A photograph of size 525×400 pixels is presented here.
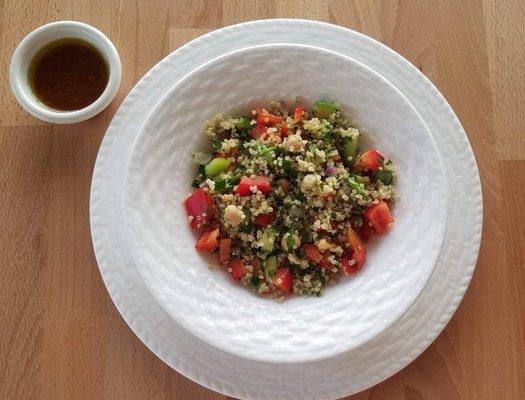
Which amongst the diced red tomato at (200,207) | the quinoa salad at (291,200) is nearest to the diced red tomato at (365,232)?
the quinoa salad at (291,200)

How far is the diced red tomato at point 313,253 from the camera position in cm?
123

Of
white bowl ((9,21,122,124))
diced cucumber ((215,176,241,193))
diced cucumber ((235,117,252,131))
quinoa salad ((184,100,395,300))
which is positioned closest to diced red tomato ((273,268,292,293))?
quinoa salad ((184,100,395,300))

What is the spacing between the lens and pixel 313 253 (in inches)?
48.6

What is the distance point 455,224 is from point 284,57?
53cm

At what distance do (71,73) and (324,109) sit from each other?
24.4 inches

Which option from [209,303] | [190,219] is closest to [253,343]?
[209,303]

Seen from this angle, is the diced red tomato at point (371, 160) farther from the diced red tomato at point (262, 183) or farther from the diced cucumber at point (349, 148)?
the diced red tomato at point (262, 183)

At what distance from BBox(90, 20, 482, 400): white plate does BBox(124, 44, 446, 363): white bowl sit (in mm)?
106

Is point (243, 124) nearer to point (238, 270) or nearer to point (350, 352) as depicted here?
point (238, 270)

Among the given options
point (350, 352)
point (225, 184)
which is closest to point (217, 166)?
point (225, 184)

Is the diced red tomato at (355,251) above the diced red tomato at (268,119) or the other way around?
the other way around

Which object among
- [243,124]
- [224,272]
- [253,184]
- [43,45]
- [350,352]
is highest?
[43,45]

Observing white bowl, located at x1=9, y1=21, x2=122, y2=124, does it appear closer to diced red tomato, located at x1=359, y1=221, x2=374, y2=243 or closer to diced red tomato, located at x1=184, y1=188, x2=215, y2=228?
diced red tomato, located at x1=184, y1=188, x2=215, y2=228

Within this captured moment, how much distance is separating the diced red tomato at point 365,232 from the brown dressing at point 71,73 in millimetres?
690
